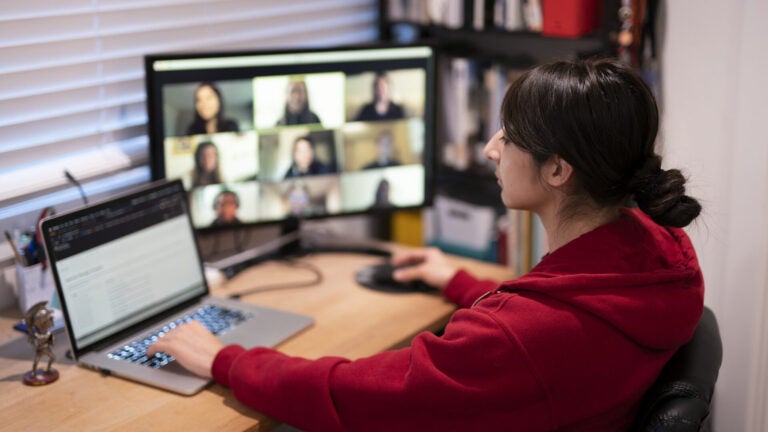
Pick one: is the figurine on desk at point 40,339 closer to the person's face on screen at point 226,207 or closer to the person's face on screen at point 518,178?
the person's face on screen at point 226,207

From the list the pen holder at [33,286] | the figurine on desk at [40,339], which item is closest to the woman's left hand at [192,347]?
the figurine on desk at [40,339]

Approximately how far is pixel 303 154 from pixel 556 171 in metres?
0.84

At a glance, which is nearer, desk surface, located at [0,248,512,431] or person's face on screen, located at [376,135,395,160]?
desk surface, located at [0,248,512,431]

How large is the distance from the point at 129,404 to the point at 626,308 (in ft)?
2.66

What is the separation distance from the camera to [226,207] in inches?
80.2

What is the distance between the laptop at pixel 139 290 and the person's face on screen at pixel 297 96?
0.34 m

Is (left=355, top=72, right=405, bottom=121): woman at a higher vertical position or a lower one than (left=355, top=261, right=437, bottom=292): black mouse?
higher

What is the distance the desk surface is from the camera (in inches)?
57.1

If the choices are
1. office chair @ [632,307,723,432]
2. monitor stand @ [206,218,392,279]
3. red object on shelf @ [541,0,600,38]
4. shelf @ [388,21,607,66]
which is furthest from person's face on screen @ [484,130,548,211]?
shelf @ [388,21,607,66]

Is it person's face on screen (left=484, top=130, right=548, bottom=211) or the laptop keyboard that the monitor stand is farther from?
person's face on screen (left=484, top=130, right=548, bottom=211)

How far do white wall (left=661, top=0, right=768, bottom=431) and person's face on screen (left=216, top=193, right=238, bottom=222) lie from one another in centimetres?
101

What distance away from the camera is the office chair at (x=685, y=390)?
1.21 m

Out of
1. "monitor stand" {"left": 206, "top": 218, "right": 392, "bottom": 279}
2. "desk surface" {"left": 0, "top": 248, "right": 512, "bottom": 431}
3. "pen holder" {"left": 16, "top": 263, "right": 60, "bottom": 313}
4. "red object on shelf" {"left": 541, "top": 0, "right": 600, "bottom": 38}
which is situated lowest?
"desk surface" {"left": 0, "top": 248, "right": 512, "bottom": 431}

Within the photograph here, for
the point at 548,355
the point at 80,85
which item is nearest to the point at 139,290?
the point at 80,85
